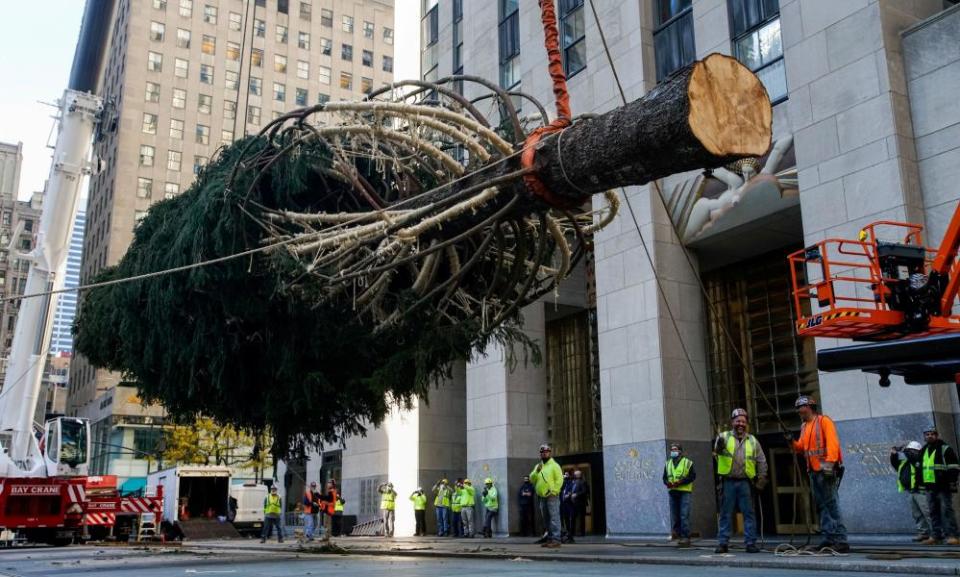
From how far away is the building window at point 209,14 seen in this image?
74812 mm

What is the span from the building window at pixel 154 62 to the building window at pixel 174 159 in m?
7.13

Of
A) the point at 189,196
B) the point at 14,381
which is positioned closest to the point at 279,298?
the point at 189,196

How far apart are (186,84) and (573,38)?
5810cm

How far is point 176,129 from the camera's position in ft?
235

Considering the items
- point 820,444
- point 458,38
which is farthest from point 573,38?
point 820,444

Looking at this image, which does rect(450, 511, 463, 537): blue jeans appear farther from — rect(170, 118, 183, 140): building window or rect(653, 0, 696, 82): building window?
rect(170, 118, 183, 140): building window

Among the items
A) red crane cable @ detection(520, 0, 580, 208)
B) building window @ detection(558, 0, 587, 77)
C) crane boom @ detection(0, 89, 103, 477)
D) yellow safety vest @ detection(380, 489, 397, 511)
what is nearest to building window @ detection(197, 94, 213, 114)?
crane boom @ detection(0, 89, 103, 477)

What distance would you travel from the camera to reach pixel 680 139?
7125 millimetres

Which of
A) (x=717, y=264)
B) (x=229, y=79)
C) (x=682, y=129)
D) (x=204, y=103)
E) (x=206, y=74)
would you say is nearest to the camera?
(x=682, y=129)

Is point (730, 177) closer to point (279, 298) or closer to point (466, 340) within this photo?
point (466, 340)

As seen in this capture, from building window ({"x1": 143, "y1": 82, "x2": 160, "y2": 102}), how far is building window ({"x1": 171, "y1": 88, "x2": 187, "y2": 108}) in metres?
1.30

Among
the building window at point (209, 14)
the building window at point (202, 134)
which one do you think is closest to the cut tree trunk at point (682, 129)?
the building window at point (202, 134)

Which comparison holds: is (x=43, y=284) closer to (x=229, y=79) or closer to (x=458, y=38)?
(x=458, y=38)

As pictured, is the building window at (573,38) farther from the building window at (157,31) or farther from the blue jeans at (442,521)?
the building window at (157,31)
